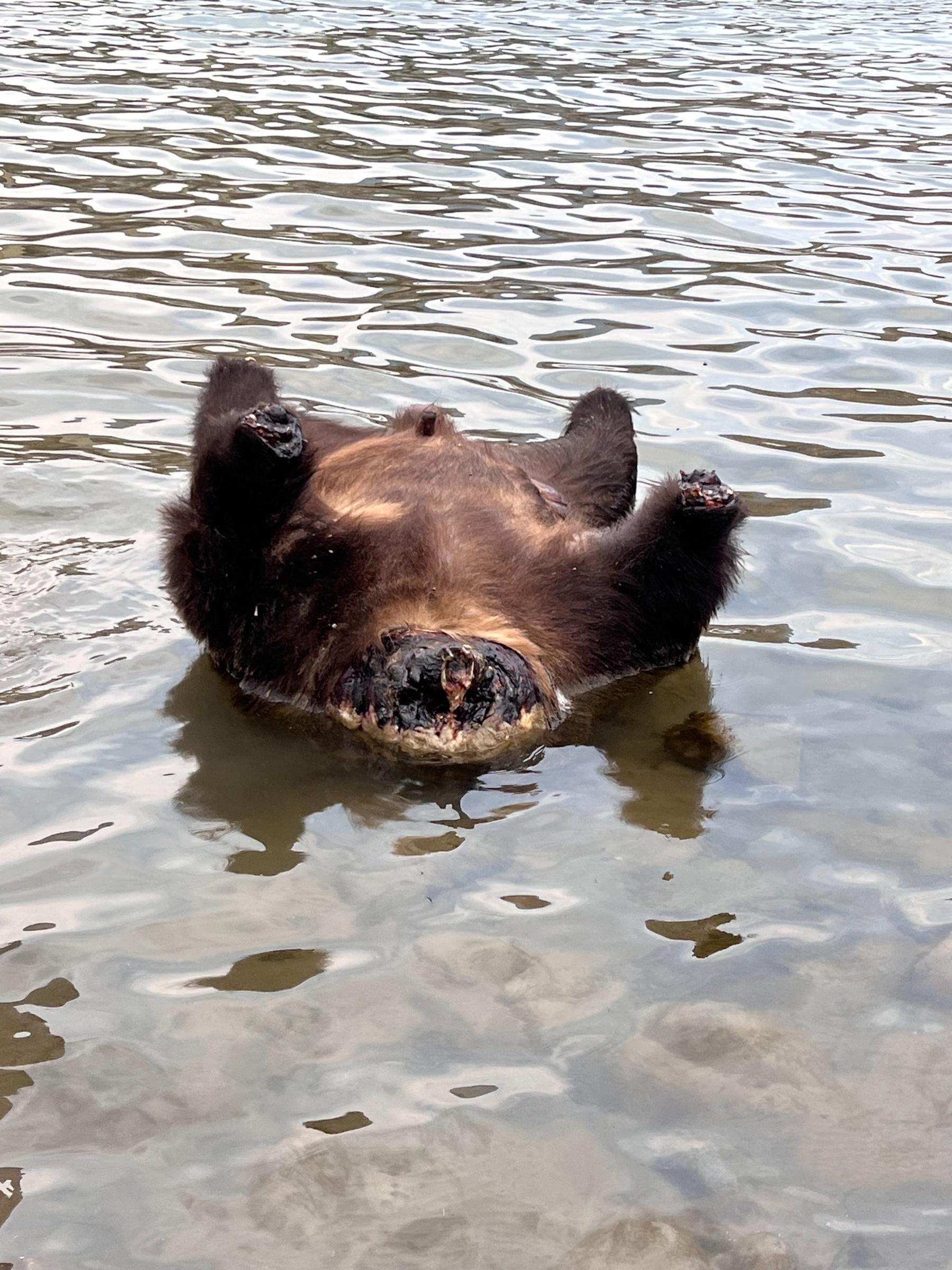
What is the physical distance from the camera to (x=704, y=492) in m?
5.54

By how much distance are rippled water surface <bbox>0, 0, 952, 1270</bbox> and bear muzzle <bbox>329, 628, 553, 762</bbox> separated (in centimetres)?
11

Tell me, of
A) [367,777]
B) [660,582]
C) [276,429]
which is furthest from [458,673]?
[660,582]

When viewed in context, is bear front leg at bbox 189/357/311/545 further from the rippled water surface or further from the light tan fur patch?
the rippled water surface

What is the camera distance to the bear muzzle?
4.91 metres

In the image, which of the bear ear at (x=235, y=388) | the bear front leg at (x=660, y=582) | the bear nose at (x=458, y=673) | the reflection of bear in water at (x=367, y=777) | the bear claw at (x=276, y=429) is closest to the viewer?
the reflection of bear in water at (x=367, y=777)

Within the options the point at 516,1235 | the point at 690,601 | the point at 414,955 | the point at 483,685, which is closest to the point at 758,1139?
the point at 516,1235

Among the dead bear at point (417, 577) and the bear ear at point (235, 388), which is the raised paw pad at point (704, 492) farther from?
the bear ear at point (235, 388)

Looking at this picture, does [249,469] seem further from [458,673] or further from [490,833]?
[490,833]

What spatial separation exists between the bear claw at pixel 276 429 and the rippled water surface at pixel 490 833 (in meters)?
0.91

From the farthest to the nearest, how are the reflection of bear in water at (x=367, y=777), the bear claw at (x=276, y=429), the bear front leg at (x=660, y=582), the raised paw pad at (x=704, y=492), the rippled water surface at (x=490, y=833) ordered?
the bear front leg at (x=660, y=582) → the raised paw pad at (x=704, y=492) → the bear claw at (x=276, y=429) → the reflection of bear in water at (x=367, y=777) → the rippled water surface at (x=490, y=833)

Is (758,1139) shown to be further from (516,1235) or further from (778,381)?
(778,381)

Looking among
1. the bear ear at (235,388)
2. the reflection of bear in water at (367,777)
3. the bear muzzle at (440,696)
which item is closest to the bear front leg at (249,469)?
the bear ear at (235,388)

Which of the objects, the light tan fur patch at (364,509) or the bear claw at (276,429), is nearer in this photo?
the bear claw at (276,429)

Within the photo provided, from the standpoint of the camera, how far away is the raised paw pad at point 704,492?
5.55 m
